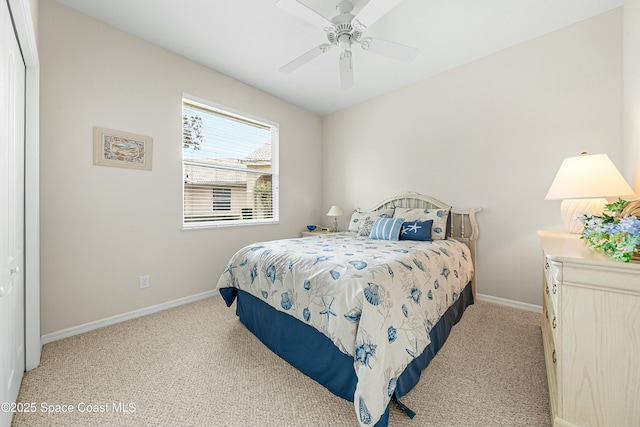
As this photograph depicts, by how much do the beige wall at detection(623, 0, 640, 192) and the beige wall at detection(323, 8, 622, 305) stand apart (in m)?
0.17

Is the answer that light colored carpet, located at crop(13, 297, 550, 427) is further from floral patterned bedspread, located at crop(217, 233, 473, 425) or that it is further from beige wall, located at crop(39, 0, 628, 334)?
beige wall, located at crop(39, 0, 628, 334)

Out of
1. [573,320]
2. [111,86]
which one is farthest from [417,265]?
[111,86]

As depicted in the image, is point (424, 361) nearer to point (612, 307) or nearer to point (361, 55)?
point (612, 307)

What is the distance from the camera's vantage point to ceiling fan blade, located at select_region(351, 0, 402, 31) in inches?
65.8

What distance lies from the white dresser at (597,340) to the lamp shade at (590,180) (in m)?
0.66

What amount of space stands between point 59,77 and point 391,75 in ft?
10.8

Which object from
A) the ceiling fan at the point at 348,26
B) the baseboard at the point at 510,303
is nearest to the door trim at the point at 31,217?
the ceiling fan at the point at 348,26

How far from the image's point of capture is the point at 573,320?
1118 mm

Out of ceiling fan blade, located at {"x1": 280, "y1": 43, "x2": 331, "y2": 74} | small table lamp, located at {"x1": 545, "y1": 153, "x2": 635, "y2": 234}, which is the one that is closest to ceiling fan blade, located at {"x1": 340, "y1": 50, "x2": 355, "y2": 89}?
ceiling fan blade, located at {"x1": 280, "y1": 43, "x2": 331, "y2": 74}

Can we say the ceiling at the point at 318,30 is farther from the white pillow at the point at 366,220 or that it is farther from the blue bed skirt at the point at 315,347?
the blue bed skirt at the point at 315,347

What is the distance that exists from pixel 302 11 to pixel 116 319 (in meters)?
3.03

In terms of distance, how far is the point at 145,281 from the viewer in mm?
2629

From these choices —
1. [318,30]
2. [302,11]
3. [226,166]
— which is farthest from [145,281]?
[318,30]

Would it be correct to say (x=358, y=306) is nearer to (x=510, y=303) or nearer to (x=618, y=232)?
(x=618, y=232)
